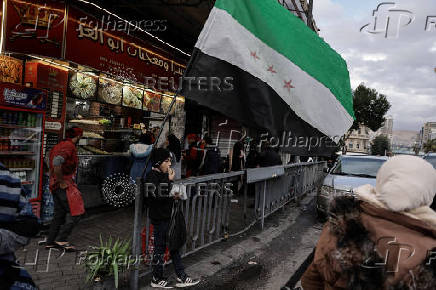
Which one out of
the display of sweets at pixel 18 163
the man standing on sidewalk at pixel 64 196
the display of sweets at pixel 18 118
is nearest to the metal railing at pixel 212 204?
the man standing on sidewalk at pixel 64 196

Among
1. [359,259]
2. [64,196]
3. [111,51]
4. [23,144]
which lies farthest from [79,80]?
[359,259]

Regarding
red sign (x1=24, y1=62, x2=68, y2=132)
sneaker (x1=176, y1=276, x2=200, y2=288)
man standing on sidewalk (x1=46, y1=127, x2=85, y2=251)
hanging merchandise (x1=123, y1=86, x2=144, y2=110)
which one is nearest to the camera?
sneaker (x1=176, y1=276, x2=200, y2=288)

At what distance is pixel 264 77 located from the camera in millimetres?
3193

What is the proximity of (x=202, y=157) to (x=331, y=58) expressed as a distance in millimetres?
6123

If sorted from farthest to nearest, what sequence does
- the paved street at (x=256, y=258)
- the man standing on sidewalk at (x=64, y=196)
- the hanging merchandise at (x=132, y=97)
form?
1. the hanging merchandise at (x=132, y=97)
2. the man standing on sidewalk at (x=64, y=196)
3. the paved street at (x=256, y=258)

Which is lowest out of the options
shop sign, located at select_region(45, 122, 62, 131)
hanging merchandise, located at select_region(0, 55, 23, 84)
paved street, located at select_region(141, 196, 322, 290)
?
paved street, located at select_region(141, 196, 322, 290)

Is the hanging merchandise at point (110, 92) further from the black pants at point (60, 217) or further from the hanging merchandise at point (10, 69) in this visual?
the black pants at point (60, 217)

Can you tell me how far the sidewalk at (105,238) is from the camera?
163 inches

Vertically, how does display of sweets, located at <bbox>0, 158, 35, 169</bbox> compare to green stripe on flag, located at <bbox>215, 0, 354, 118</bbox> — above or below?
below

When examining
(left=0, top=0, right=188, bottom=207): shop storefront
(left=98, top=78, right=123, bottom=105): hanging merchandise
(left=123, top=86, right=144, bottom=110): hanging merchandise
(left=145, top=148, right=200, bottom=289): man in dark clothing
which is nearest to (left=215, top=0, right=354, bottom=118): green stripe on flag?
(left=145, top=148, right=200, bottom=289): man in dark clothing

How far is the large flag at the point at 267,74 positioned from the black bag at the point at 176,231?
1.57 metres

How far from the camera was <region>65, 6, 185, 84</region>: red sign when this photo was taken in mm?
7484

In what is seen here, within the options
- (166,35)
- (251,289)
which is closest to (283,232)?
(251,289)

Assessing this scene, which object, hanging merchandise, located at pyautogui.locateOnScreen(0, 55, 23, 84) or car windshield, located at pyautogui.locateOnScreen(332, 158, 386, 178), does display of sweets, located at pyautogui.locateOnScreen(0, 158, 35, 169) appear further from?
car windshield, located at pyautogui.locateOnScreen(332, 158, 386, 178)
